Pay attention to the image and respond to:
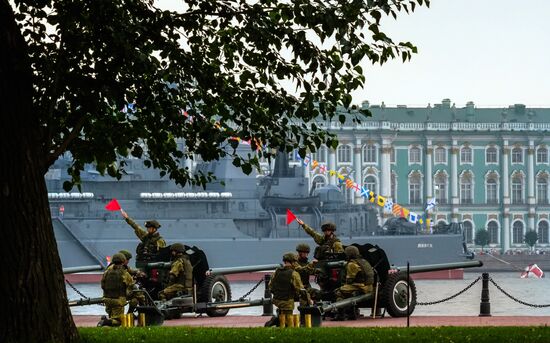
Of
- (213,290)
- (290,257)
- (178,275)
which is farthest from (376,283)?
(213,290)

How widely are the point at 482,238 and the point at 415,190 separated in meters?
9.20

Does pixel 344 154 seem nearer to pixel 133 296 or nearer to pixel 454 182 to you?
pixel 454 182

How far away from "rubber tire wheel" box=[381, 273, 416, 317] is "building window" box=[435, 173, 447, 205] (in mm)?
109180

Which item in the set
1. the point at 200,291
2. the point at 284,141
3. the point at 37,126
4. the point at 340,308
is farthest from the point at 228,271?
the point at 37,126

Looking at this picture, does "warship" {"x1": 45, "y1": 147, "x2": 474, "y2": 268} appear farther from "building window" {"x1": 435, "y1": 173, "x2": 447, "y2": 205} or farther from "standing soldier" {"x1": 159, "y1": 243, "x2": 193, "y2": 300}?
"standing soldier" {"x1": 159, "y1": 243, "x2": 193, "y2": 300}

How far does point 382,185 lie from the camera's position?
12550 centimetres

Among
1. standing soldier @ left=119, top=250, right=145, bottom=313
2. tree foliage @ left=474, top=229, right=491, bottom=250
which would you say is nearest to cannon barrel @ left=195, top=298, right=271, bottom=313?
standing soldier @ left=119, top=250, right=145, bottom=313

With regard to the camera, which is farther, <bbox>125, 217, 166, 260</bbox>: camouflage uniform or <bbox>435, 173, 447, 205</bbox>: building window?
<bbox>435, 173, 447, 205</bbox>: building window

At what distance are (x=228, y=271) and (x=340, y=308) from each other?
445 cm

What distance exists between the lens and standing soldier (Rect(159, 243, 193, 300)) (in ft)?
62.4

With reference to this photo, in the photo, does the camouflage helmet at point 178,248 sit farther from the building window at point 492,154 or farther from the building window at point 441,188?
the building window at point 492,154

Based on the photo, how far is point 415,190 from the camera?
12812 centimetres

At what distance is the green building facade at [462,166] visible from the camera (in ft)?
416

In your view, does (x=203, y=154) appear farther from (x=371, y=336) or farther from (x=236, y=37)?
(x=371, y=336)
